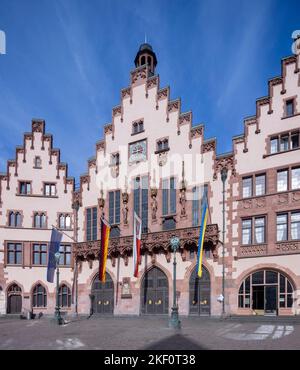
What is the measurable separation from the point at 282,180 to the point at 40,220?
23983 mm

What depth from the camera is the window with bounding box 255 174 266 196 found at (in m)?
30.0

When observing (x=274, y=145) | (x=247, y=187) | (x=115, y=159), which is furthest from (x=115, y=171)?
(x=274, y=145)

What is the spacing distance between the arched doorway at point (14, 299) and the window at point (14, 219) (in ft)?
19.2

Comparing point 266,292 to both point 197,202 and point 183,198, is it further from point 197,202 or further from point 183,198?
point 183,198

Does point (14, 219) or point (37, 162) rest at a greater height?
point (37, 162)

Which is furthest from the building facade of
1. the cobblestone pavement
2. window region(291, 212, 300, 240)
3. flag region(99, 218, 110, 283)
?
the cobblestone pavement

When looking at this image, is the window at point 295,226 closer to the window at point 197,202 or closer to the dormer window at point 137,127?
the window at point 197,202

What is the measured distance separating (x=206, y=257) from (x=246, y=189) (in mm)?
6048

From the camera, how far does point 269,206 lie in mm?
29125

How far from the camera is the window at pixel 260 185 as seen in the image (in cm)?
3002

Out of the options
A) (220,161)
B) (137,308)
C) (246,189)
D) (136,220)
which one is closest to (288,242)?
(246,189)

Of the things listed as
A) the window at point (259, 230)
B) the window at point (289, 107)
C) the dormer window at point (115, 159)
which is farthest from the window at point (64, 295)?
the window at point (289, 107)

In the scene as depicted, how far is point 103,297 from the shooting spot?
3744cm
